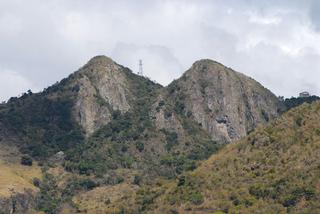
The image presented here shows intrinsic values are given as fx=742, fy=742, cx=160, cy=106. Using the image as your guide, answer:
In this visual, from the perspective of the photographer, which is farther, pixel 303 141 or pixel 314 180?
pixel 303 141

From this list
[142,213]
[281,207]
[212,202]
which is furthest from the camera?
[142,213]

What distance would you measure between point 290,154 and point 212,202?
24.0 metres

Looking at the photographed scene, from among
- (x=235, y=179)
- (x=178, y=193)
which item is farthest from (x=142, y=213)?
(x=235, y=179)

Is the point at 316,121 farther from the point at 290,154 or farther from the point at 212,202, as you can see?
the point at 212,202

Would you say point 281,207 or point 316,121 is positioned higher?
point 316,121

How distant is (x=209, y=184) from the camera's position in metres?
196

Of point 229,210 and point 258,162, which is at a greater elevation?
point 258,162

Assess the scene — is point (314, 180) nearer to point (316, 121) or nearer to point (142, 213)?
point (316, 121)

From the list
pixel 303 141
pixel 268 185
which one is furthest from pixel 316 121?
pixel 268 185

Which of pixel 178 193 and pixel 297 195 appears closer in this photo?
pixel 297 195

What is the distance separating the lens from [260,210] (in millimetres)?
173500

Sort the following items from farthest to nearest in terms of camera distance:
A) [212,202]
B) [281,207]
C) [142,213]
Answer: [142,213], [212,202], [281,207]

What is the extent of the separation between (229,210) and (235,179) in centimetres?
1622

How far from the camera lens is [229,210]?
7067 inches
